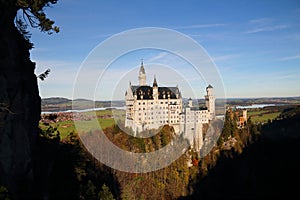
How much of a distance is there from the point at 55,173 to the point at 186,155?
110ft

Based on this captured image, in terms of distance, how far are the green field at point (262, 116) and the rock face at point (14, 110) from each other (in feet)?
232

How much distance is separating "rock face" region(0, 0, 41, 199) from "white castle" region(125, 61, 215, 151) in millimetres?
27818

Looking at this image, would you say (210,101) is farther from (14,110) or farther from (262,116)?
(14,110)

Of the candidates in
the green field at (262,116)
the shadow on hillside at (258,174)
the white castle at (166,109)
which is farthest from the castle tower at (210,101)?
the green field at (262,116)

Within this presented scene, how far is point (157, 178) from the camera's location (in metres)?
40.8

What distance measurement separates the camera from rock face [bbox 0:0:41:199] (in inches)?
343

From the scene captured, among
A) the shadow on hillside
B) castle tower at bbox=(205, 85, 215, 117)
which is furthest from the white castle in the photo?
the shadow on hillside

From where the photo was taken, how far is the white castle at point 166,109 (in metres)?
40.1

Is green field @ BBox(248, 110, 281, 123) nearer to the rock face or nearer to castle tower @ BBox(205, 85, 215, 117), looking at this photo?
castle tower @ BBox(205, 85, 215, 117)

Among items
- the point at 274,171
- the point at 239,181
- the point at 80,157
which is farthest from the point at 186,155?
the point at 80,157

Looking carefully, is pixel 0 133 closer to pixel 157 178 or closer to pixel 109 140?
pixel 109 140

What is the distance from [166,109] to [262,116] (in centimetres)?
4753

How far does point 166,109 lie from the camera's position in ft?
140

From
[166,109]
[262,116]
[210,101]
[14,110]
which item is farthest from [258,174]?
[14,110]
